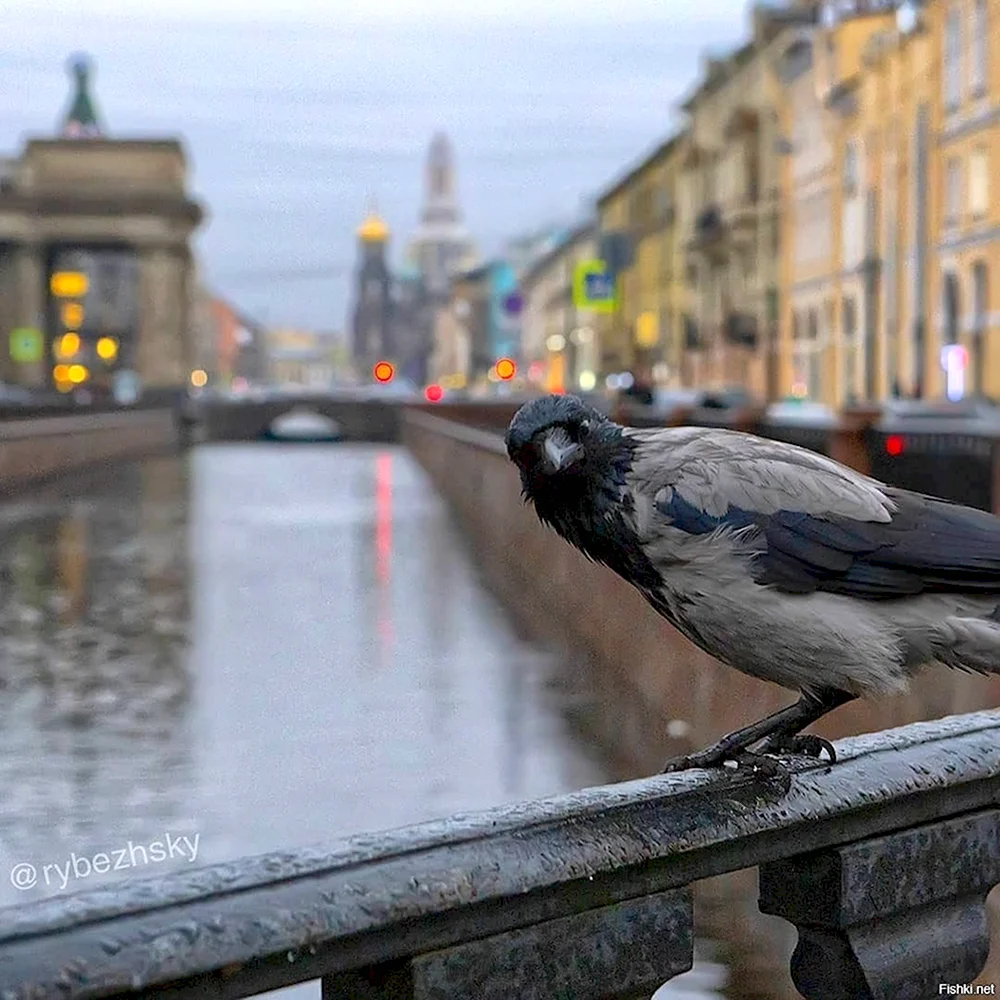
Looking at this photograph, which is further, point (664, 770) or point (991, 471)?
point (991, 471)

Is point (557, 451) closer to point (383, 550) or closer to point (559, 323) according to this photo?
point (383, 550)

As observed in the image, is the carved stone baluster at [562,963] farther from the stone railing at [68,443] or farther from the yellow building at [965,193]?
the yellow building at [965,193]

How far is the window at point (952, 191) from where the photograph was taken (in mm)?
46469

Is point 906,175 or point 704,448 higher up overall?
point 906,175

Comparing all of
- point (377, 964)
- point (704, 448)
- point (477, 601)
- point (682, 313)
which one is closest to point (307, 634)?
point (477, 601)

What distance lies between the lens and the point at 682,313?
9394cm

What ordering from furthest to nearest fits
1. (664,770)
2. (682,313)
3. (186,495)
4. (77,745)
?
(682,313) < (186,495) < (77,745) < (664,770)

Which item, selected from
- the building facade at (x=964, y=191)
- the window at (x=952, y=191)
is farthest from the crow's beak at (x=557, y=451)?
the window at (x=952, y=191)

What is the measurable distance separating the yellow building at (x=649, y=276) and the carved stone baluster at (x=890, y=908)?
84.6 m

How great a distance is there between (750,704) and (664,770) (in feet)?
17.4

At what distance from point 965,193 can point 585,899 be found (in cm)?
4469

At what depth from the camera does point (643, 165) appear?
4166 inches

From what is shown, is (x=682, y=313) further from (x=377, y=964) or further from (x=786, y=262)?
(x=377, y=964)

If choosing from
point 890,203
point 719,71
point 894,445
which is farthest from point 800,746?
point 719,71
